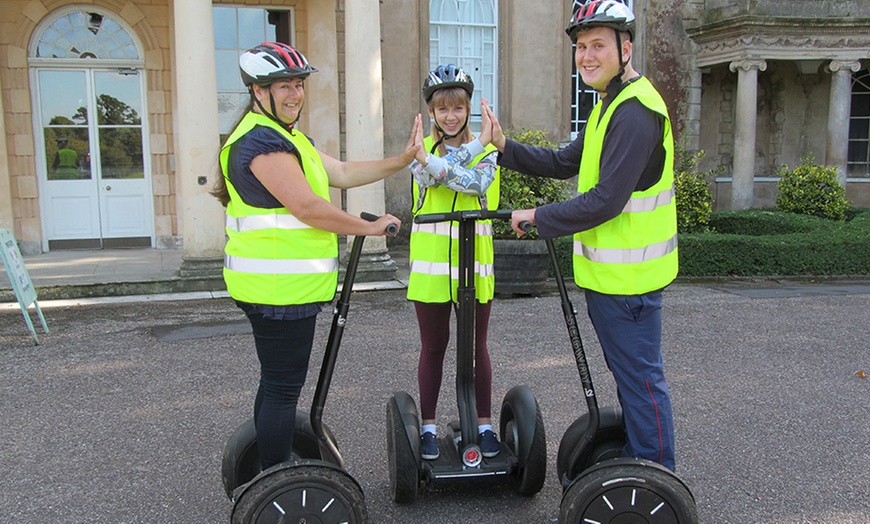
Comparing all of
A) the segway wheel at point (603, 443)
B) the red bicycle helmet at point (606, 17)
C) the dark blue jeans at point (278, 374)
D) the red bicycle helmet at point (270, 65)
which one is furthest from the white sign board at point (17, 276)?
the red bicycle helmet at point (606, 17)

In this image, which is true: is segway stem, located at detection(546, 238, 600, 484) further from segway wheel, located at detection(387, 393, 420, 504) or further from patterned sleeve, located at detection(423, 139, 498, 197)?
segway wheel, located at detection(387, 393, 420, 504)

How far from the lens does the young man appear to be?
2.77 meters

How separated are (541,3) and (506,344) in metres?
8.20

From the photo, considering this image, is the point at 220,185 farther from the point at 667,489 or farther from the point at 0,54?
the point at 0,54

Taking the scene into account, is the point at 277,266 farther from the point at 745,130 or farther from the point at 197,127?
the point at 745,130

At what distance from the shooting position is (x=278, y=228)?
9.20ft

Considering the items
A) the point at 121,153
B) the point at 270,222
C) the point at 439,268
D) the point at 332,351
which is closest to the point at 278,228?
the point at 270,222

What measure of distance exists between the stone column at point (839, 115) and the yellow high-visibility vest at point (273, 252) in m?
13.5

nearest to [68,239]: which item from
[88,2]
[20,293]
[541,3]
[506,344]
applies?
[88,2]

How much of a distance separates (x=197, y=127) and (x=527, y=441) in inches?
253

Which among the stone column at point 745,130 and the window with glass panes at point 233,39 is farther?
the stone column at point 745,130

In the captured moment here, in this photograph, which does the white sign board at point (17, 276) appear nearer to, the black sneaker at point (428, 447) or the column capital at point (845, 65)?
the black sneaker at point (428, 447)

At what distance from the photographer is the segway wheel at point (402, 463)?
3227 millimetres

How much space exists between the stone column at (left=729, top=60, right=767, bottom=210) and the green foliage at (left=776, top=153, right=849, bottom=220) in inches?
29.7
